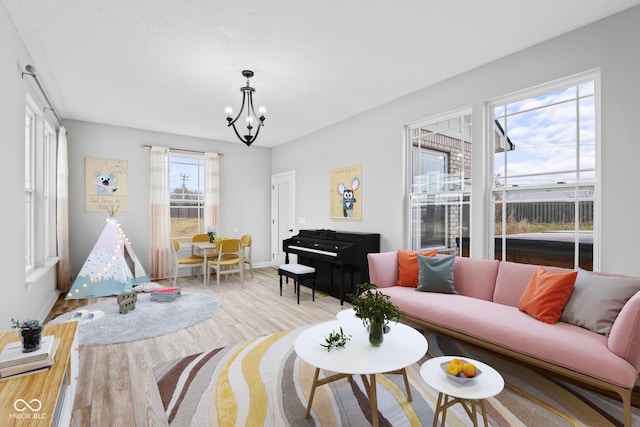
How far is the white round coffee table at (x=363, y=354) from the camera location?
5.74ft

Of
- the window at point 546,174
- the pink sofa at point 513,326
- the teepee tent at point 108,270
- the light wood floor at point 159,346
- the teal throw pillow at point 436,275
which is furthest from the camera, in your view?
the teepee tent at point 108,270

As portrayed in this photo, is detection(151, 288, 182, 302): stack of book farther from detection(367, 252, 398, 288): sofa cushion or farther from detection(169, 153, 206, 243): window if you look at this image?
detection(367, 252, 398, 288): sofa cushion

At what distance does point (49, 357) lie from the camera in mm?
1590

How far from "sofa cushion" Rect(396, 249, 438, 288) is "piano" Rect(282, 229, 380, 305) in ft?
2.62

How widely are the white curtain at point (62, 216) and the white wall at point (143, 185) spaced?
0.49m

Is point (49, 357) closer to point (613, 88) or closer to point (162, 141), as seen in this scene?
point (613, 88)

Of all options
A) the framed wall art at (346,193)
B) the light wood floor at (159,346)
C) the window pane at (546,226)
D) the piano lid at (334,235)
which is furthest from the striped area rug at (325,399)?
the framed wall art at (346,193)

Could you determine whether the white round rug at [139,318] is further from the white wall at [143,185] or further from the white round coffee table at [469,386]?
the white round coffee table at [469,386]

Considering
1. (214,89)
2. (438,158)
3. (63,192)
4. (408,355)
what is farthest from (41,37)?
(438,158)

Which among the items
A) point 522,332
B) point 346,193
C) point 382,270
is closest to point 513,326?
point 522,332

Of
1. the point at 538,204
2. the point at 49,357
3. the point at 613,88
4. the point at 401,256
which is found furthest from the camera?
the point at 401,256

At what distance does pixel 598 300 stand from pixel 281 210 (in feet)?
18.7

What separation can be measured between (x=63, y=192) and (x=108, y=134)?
1.37m

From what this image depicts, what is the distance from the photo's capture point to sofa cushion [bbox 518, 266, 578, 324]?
7.78 feet
